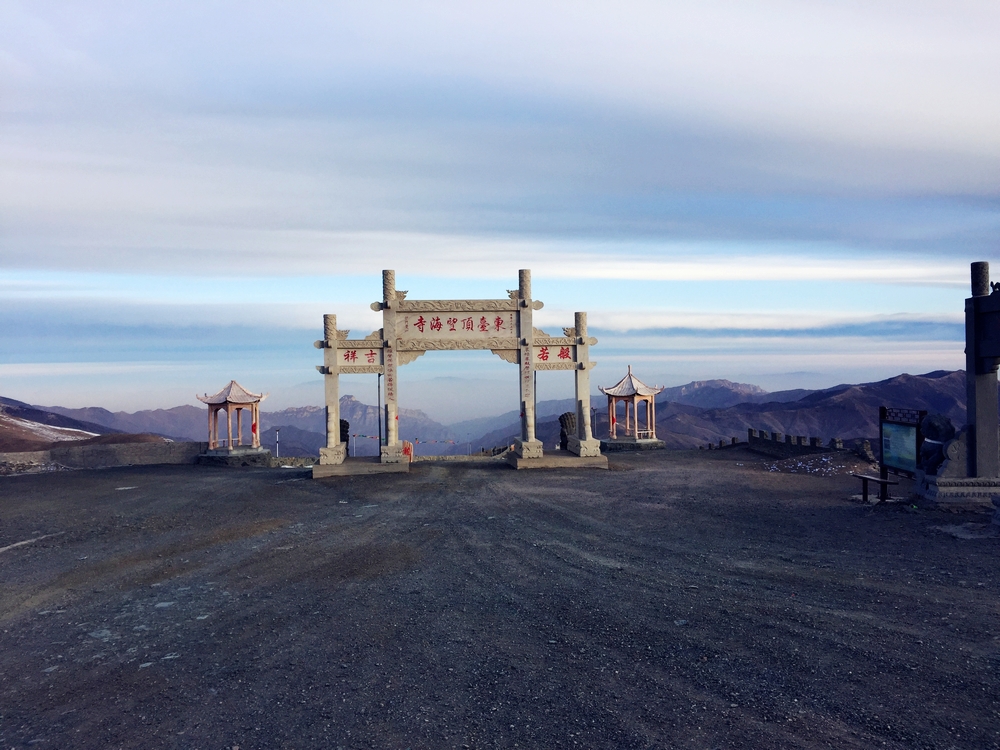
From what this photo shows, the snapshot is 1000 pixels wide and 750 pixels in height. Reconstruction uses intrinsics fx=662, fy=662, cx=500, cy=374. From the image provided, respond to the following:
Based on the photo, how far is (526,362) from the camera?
20719 millimetres

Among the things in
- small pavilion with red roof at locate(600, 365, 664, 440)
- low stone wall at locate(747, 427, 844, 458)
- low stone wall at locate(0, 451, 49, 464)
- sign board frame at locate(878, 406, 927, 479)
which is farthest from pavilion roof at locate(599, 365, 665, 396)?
low stone wall at locate(0, 451, 49, 464)

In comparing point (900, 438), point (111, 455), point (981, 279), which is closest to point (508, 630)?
point (900, 438)

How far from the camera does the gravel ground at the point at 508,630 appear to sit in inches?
193

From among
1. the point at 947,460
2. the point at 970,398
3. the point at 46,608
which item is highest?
the point at 970,398

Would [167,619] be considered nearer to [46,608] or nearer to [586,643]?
[46,608]

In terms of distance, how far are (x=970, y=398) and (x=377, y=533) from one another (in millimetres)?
11448

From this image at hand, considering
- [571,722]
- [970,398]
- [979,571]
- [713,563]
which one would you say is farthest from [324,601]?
[970,398]

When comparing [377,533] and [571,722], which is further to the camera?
[377,533]

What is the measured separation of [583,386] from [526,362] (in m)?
2.01

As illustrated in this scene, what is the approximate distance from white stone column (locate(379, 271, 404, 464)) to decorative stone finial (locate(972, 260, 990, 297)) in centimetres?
1441

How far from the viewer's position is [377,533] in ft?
38.2

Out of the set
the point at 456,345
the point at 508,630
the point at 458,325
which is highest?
the point at 458,325

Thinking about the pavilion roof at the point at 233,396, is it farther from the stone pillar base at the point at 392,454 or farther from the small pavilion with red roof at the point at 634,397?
the small pavilion with red roof at the point at 634,397

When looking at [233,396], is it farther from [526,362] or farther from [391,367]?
[526,362]
